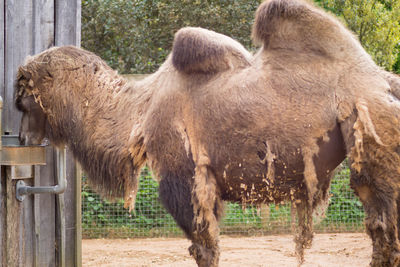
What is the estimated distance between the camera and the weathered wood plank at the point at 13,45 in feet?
14.4

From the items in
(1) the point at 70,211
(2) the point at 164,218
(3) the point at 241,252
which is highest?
(1) the point at 70,211

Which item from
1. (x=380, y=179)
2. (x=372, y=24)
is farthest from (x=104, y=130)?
(x=372, y=24)

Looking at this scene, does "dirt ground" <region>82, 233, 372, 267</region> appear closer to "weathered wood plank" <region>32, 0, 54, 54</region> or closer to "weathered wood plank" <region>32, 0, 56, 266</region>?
"weathered wood plank" <region>32, 0, 56, 266</region>

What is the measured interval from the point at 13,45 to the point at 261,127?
2124mm

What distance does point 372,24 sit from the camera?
1076cm

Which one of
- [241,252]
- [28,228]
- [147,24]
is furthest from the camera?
[147,24]

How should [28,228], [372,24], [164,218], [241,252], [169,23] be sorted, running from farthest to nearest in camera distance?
[169,23] → [372,24] → [164,218] → [241,252] → [28,228]

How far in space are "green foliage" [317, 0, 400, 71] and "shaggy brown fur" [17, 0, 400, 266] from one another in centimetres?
735

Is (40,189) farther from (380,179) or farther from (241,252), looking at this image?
(241,252)

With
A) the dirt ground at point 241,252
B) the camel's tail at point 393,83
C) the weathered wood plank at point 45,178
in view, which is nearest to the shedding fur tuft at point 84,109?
the weathered wood plank at point 45,178

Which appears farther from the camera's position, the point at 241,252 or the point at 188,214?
the point at 241,252

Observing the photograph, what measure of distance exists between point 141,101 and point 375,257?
1821mm

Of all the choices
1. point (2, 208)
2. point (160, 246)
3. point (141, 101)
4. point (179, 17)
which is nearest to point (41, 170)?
point (2, 208)

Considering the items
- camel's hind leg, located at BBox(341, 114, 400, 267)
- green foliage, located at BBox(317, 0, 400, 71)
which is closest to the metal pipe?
camel's hind leg, located at BBox(341, 114, 400, 267)
